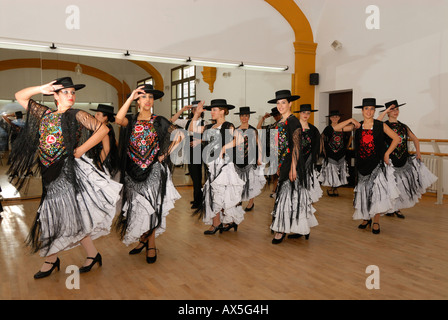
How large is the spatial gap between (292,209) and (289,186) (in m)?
0.26

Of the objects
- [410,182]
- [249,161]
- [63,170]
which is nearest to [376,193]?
[410,182]

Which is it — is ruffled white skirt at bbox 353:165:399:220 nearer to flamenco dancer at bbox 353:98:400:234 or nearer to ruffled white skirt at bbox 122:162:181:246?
flamenco dancer at bbox 353:98:400:234

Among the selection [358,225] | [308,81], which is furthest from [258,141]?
[308,81]

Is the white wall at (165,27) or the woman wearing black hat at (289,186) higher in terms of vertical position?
the white wall at (165,27)

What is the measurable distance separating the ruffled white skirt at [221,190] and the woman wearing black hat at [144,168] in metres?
0.95

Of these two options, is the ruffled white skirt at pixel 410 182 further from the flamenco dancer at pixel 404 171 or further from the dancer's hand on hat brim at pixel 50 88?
the dancer's hand on hat brim at pixel 50 88

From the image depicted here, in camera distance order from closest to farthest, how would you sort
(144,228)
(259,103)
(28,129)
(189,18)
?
1. (28,129)
2. (144,228)
3. (189,18)
4. (259,103)

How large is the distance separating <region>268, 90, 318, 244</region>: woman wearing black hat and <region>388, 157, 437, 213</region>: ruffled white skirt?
6.53 ft

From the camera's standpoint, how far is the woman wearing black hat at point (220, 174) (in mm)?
4383

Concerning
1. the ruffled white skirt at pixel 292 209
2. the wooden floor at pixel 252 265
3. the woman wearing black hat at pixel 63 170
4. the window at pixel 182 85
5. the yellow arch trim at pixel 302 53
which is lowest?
the wooden floor at pixel 252 265

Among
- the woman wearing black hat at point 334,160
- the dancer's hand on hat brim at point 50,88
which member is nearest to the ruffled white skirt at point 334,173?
the woman wearing black hat at point 334,160
